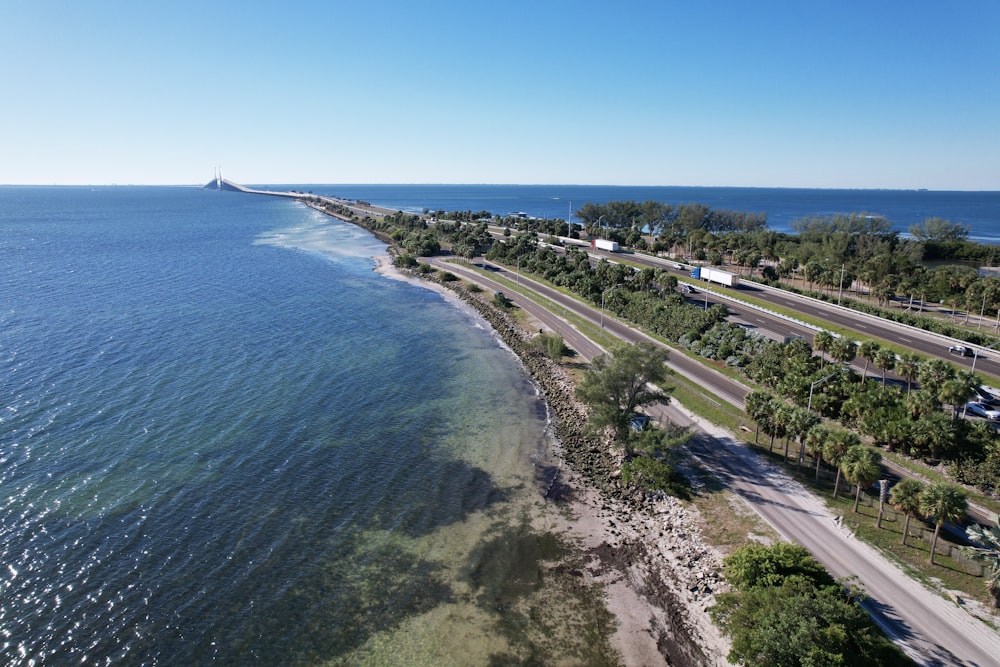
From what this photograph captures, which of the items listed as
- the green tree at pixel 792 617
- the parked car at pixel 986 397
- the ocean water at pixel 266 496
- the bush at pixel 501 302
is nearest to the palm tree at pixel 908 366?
the parked car at pixel 986 397

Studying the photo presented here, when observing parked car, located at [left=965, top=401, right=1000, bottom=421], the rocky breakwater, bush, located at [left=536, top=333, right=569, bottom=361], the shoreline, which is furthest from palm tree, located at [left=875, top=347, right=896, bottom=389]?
bush, located at [left=536, top=333, right=569, bottom=361]

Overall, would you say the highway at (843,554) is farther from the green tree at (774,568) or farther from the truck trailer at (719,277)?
the truck trailer at (719,277)

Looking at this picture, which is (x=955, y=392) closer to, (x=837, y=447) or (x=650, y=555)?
(x=837, y=447)

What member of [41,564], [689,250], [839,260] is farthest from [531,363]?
[689,250]

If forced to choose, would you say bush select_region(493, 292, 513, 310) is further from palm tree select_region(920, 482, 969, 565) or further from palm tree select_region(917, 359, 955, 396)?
palm tree select_region(920, 482, 969, 565)

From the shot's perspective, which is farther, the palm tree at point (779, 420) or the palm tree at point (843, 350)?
the palm tree at point (843, 350)

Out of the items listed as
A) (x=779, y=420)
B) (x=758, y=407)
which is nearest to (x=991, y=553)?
(x=779, y=420)
